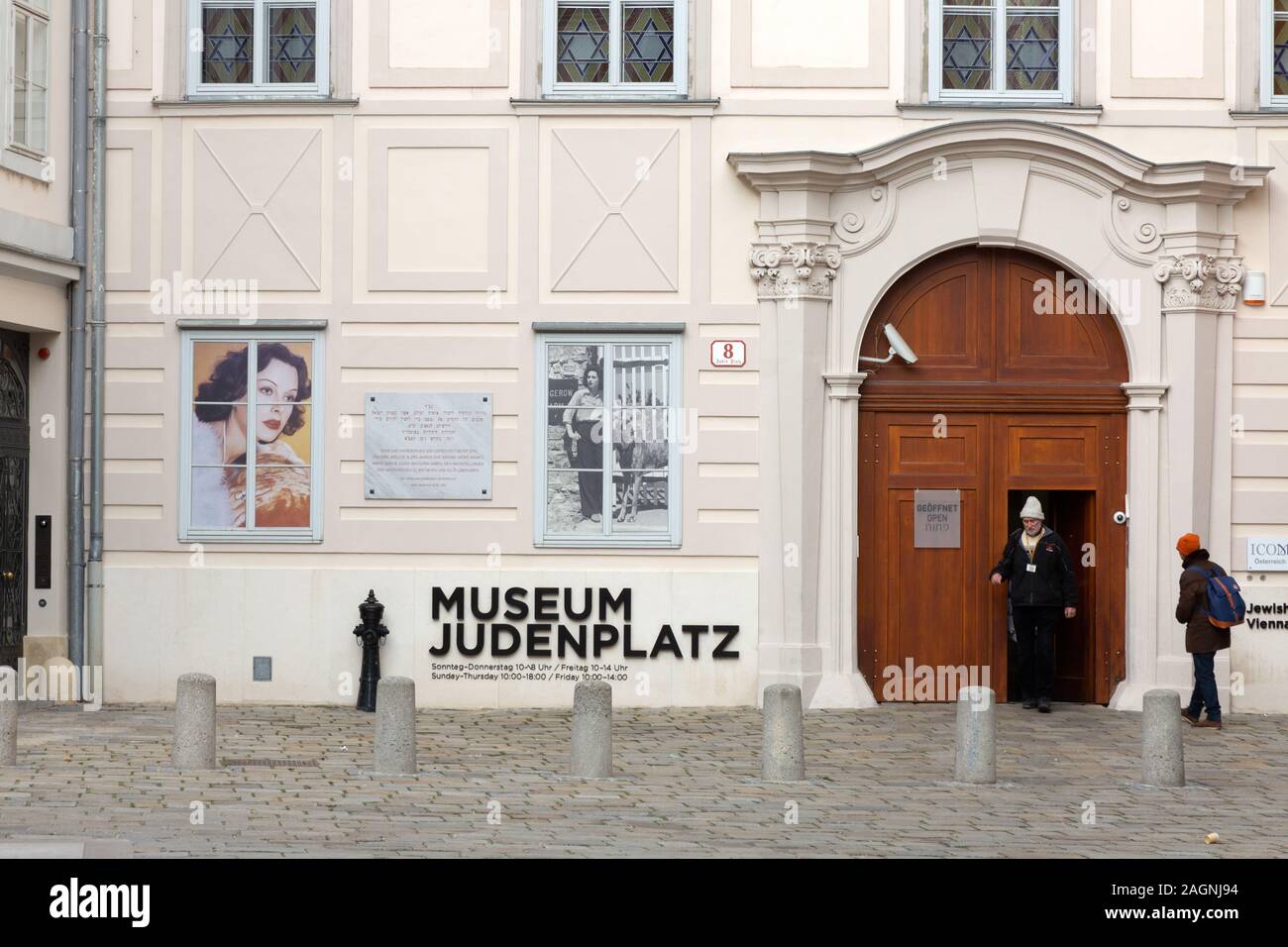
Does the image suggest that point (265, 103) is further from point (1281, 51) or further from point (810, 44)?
point (1281, 51)

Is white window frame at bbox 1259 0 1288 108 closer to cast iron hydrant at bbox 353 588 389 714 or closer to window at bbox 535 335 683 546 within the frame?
window at bbox 535 335 683 546

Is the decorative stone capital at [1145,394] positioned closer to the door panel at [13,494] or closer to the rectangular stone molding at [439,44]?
the rectangular stone molding at [439,44]

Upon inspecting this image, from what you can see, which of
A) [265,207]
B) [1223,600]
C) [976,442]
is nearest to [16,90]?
[265,207]

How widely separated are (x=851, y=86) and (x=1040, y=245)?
2258 mm

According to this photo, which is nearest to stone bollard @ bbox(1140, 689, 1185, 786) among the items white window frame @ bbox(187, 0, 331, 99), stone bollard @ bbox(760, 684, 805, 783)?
stone bollard @ bbox(760, 684, 805, 783)

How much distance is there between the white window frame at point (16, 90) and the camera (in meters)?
16.8

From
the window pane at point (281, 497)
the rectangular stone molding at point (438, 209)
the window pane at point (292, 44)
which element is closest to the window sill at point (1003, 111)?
the rectangular stone molding at point (438, 209)

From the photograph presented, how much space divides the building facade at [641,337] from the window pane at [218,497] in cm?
3

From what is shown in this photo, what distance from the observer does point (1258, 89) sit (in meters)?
18.0

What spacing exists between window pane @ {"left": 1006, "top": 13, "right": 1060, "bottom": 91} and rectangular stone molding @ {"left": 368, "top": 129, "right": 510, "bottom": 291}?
473 centimetres

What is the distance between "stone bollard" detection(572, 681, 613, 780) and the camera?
1321cm

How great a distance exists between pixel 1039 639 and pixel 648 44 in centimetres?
646
